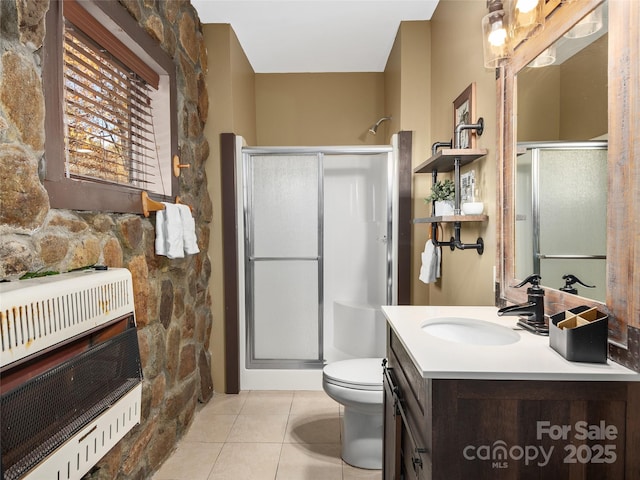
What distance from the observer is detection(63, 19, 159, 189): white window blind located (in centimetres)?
154

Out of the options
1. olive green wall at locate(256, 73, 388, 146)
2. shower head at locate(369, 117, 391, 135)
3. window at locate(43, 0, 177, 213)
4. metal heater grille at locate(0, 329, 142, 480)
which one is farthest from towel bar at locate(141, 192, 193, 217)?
shower head at locate(369, 117, 391, 135)

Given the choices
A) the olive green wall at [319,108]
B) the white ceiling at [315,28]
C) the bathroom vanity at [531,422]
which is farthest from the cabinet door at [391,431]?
the olive green wall at [319,108]

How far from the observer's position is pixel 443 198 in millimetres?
2197

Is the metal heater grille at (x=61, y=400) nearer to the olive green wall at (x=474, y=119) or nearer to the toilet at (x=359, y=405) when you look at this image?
the toilet at (x=359, y=405)

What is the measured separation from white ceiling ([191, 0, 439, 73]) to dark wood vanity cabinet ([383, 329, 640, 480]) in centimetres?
259

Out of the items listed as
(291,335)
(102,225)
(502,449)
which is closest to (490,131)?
(502,449)

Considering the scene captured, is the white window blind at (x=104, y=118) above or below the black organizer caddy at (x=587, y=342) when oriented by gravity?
above

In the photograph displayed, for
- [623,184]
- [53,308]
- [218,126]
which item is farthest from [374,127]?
[53,308]

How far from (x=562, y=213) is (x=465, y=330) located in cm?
53

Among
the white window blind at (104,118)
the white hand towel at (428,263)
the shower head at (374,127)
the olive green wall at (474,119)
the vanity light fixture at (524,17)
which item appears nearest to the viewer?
the vanity light fixture at (524,17)

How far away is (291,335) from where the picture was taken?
10.1ft

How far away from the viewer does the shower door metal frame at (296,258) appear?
2.97 m

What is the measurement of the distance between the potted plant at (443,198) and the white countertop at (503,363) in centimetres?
100

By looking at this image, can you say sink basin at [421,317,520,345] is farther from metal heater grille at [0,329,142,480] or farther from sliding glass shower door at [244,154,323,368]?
sliding glass shower door at [244,154,323,368]
